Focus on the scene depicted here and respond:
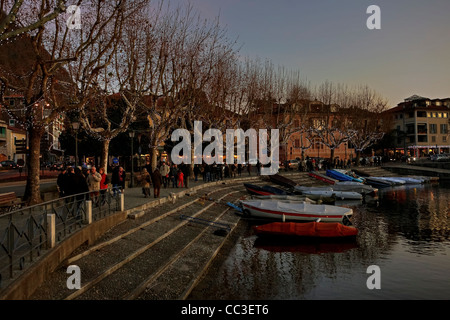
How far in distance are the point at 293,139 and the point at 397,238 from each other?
61947 millimetres

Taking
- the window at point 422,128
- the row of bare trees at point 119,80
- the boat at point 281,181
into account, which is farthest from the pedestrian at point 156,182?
the window at point 422,128

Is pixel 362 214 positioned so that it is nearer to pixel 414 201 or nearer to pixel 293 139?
pixel 414 201

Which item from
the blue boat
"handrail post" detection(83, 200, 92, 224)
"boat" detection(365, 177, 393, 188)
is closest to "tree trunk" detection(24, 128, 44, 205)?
"handrail post" detection(83, 200, 92, 224)

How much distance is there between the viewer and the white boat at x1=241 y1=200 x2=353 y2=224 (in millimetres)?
22781

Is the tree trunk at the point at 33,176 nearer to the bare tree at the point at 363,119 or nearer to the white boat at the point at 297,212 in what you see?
the white boat at the point at 297,212

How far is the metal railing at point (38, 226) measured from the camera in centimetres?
822

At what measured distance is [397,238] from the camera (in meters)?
20.9

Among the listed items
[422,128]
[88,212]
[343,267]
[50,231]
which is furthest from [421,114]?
[50,231]

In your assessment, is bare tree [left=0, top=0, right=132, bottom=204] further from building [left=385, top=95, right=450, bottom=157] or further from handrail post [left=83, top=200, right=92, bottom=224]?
building [left=385, top=95, right=450, bottom=157]

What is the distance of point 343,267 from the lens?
15.4m

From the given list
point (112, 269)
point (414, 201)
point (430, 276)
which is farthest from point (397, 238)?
point (414, 201)

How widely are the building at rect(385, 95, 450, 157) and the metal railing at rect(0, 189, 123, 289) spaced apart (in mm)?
94620

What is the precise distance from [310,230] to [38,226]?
46.0 ft
